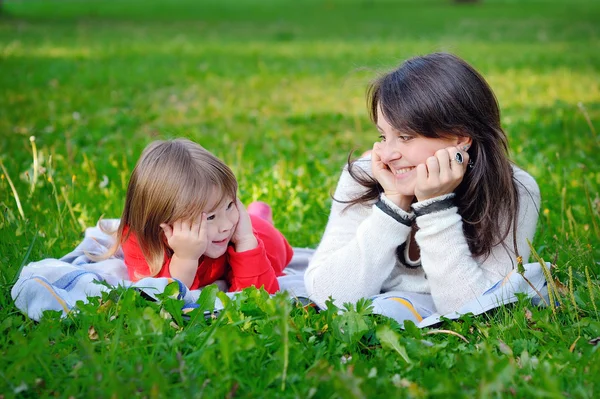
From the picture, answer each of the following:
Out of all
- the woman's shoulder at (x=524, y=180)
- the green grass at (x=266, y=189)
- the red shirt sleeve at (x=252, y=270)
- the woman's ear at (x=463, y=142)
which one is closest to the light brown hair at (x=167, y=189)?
the red shirt sleeve at (x=252, y=270)

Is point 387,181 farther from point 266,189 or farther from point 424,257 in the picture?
point 266,189

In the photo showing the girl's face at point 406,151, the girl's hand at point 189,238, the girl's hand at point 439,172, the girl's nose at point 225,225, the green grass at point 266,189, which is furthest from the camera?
the girl's nose at point 225,225

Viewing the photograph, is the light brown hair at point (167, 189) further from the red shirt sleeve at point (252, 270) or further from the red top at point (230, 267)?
the red shirt sleeve at point (252, 270)

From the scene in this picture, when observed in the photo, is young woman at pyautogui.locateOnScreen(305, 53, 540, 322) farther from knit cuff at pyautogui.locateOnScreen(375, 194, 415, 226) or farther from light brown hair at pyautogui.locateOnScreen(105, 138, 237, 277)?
light brown hair at pyautogui.locateOnScreen(105, 138, 237, 277)

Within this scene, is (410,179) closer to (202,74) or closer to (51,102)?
(51,102)

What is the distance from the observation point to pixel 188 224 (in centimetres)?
Result: 335

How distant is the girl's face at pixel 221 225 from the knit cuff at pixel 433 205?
846 millimetres

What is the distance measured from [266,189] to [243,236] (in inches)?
59.5

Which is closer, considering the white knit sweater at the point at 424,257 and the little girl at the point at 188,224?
the white knit sweater at the point at 424,257

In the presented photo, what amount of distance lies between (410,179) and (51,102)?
5.95 metres

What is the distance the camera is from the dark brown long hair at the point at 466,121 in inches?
122

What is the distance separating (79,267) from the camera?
3.58m

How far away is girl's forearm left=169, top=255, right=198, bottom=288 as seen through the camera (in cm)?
338

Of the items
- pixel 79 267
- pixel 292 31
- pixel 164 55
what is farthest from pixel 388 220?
pixel 292 31
